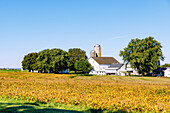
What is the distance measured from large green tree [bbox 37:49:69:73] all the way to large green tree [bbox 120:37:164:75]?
79.7ft

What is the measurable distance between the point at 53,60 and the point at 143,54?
119ft

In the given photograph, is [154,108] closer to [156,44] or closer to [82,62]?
[156,44]

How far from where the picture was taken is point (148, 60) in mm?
74188

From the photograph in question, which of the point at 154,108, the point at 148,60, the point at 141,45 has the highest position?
the point at 141,45

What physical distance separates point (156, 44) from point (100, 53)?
52640 millimetres

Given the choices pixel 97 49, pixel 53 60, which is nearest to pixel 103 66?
pixel 97 49

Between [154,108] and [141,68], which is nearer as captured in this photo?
[154,108]

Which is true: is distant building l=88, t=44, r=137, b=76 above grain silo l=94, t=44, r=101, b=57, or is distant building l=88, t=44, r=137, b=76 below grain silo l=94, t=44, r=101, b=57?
below

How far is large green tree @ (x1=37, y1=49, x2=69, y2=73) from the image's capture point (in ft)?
265

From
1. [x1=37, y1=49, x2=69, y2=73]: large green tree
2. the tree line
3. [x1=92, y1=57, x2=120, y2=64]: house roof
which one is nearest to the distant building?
[x1=92, y1=57, x2=120, y2=64]: house roof

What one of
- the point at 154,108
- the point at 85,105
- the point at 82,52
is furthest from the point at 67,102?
the point at 82,52

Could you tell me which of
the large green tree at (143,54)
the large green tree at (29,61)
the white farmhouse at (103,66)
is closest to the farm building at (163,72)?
the large green tree at (143,54)

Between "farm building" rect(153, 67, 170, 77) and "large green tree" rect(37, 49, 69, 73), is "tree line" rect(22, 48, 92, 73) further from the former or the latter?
"farm building" rect(153, 67, 170, 77)

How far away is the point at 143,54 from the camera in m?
73.9
